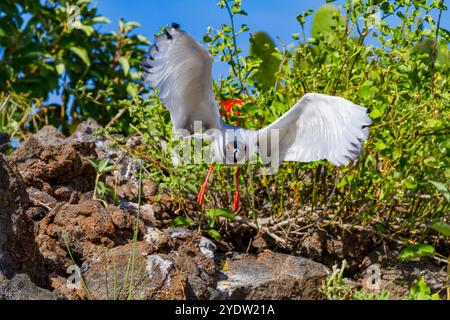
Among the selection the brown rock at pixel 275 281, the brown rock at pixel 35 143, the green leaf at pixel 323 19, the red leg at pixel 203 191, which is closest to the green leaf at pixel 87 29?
the brown rock at pixel 35 143

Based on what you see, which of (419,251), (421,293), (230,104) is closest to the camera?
(421,293)

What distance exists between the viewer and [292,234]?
5.15 metres

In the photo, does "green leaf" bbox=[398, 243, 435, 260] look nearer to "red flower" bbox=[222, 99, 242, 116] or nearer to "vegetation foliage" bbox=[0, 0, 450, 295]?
"vegetation foliage" bbox=[0, 0, 450, 295]

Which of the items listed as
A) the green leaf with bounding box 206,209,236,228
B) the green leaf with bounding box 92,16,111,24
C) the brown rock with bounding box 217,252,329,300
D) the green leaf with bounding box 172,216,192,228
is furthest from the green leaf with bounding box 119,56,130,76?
the brown rock with bounding box 217,252,329,300

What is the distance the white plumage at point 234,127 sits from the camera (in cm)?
444

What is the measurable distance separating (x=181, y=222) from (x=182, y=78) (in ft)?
2.79

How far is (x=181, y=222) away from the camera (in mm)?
4820

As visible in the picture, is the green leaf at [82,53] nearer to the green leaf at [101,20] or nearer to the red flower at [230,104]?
the green leaf at [101,20]

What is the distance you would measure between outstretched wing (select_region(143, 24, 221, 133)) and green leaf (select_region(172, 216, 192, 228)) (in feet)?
1.84

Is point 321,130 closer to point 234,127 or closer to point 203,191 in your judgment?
point 234,127

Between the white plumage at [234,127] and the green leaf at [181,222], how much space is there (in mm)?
410

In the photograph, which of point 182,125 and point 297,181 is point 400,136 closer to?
point 297,181

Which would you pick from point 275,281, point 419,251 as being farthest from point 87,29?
point 419,251
